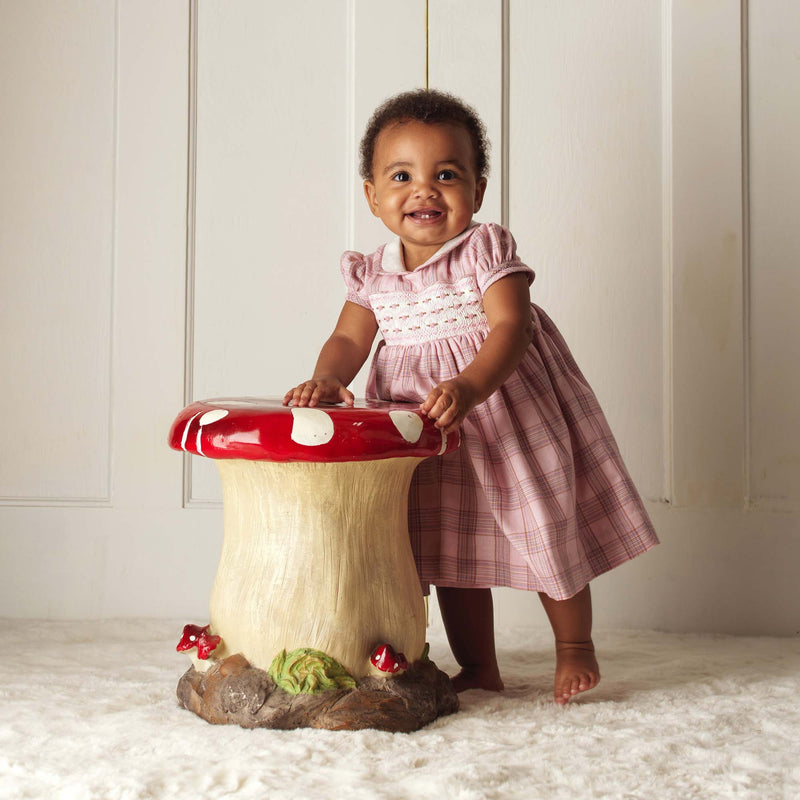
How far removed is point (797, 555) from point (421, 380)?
30.6 inches

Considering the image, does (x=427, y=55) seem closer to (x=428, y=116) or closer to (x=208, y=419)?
(x=428, y=116)

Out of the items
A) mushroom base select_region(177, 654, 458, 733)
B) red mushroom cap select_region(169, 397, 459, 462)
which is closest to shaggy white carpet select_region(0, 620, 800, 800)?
mushroom base select_region(177, 654, 458, 733)

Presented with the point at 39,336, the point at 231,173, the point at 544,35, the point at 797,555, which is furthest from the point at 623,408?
the point at 39,336

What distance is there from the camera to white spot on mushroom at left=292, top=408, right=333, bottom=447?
2.81 feet

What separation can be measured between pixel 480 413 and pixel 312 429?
277mm

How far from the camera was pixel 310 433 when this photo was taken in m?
0.86

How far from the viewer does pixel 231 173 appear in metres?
1.53

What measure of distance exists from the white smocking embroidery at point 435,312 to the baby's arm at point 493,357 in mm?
32

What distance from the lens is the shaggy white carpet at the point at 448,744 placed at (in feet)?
2.49

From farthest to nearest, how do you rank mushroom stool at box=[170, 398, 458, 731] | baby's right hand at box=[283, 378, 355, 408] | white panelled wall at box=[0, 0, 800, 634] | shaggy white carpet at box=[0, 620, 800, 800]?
white panelled wall at box=[0, 0, 800, 634], baby's right hand at box=[283, 378, 355, 408], mushroom stool at box=[170, 398, 458, 731], shaggy white carpet at box=[0, 620, 800, 800]

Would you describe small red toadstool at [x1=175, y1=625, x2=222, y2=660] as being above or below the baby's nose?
below

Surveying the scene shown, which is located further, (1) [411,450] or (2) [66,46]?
(2) [66,46]

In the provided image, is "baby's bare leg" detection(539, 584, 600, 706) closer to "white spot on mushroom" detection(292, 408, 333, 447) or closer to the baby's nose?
"white spot on mushroom" detection(292, 408, 333, 447)

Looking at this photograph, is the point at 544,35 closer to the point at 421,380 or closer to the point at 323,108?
the point at 323,108
